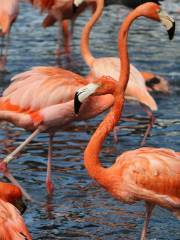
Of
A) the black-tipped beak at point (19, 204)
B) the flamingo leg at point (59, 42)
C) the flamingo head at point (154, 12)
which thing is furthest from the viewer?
the flamingo leg at point (59, 42)

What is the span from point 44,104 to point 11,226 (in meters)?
2.26

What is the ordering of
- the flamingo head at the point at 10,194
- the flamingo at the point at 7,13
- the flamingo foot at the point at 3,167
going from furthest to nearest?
the flamingo at the point at 7,13, the flamingo foot at the point at 3,167, the flamingo head at the point at 10,194

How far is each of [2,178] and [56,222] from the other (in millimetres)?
1089

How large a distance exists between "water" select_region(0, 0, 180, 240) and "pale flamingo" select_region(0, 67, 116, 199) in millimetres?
337

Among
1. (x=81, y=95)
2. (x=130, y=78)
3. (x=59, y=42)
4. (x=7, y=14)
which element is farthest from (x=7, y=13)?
(x=81, y=95)

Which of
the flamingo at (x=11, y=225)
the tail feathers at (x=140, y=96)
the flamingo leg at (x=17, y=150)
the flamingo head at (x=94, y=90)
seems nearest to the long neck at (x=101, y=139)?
the flamingo head at (x=94, y=90)

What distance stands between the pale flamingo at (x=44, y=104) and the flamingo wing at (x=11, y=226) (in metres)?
1.86

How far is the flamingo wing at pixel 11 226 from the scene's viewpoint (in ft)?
13.4

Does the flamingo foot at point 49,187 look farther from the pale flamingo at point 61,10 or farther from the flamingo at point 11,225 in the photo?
the pale flamingo at point 61,10

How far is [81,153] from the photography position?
725cm

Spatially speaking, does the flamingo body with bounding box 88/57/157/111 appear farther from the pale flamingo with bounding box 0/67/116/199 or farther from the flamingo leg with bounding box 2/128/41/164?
the flamingo leg with bounding box 2/128/41/164

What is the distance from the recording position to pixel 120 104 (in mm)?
5332

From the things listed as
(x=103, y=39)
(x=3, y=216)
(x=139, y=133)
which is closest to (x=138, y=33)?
(x=103, y=39)

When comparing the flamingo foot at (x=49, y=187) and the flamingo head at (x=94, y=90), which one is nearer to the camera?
the flamingo head at (x=94, y=90)
